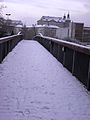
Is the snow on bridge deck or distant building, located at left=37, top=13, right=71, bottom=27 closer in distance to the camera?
the snow on bridge deck

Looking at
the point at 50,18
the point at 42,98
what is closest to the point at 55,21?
the point at 50,18

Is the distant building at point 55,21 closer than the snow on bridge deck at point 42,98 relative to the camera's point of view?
No

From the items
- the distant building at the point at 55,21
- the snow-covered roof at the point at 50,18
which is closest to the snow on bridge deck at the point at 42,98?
the distant building at the point at 55,21

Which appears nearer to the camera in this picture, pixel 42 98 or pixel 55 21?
pixel 42 98

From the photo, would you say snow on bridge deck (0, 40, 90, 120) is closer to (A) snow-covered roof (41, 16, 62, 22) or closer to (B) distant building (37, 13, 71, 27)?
(B) distant building (37, 13, 71, 27)

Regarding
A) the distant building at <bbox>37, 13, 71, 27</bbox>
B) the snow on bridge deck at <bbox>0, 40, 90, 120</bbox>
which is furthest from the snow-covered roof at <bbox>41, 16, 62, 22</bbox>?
the snow on bridge deck at <bbox>0, 40, 90, 120</bbox>

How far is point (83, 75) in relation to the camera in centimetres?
871

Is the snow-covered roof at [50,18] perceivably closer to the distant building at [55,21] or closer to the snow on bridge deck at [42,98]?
the distant building at [55,21]

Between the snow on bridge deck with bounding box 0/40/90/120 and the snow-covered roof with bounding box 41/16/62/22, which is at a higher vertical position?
the snow on bridge deck with bounding box 0/40/90/120

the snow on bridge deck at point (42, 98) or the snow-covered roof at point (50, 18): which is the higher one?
the snow on bridge deck at point (42, 98)

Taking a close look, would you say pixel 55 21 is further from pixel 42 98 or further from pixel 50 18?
pixel 42 98

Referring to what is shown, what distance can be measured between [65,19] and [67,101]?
166 m

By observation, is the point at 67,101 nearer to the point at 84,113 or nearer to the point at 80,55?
the point at 84,113

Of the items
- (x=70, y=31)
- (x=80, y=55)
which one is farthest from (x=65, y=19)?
(x=80, y=55)
